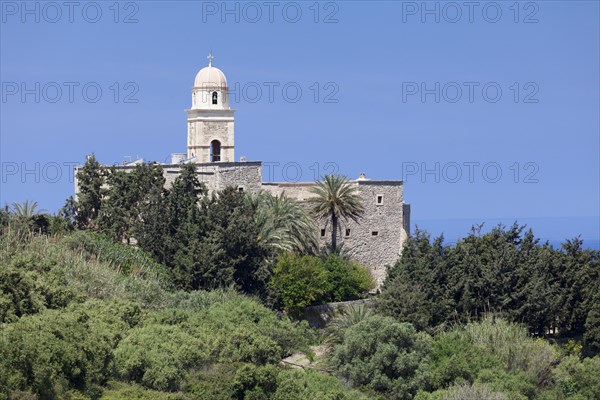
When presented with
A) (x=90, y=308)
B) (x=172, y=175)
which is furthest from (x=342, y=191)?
(x=90, y=308)

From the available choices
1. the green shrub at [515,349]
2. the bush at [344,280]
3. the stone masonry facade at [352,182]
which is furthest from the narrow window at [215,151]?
the green shrub at [515,349]

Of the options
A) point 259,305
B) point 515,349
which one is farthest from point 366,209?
point 515,349

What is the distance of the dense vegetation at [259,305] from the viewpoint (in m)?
46.8

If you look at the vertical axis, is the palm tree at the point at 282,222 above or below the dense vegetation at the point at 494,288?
above

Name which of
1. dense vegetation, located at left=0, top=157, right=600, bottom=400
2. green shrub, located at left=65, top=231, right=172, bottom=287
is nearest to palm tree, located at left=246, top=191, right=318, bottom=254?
dense vegetation, located at left=0, top=157, right=600, bottom=400

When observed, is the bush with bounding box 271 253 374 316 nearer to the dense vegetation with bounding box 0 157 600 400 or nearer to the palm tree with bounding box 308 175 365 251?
the dense vegetation with bounding box 0 157 600 400

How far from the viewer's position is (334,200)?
62.8 metres

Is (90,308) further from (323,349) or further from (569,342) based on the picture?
(569,342)

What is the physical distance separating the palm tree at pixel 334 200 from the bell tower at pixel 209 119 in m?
5.02

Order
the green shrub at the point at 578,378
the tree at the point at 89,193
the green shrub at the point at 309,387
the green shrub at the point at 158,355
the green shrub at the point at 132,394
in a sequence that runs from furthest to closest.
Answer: the tree at the point at 89,193
the green shrub at the point at 578,378
the green shrub at the point at 309,387
the green shrub at the point at 158,355
the green shrub at the point at 132,394

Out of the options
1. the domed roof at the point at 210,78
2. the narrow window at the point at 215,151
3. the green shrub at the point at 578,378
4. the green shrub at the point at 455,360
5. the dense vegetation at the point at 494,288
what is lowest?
the green shrub at the point at 578,378

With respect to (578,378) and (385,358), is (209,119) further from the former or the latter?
(578,378)

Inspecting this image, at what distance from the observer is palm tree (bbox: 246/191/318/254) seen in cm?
6025

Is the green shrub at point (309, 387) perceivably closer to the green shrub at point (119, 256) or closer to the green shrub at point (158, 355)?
the green shrub at point (158, 355)
